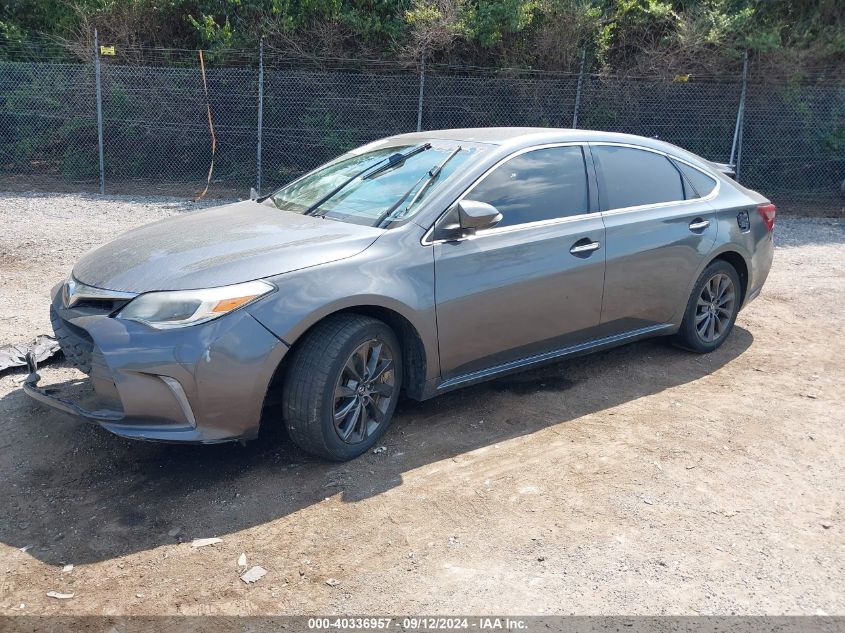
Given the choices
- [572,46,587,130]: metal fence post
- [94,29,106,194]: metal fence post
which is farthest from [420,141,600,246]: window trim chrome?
[94,29,106,194]: metal fence post

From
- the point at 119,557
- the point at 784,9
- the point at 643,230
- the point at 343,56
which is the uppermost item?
the point at 784,9

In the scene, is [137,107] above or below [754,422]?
above

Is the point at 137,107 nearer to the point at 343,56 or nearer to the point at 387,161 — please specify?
the point at 343,56

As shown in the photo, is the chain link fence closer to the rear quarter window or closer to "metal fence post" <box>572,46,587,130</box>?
"metal fence post" <box>572,46,587,130</box>

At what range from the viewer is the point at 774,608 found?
327cm

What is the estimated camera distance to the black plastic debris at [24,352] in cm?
529

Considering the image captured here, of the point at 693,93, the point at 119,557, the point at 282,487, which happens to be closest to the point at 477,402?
the point at 282,487

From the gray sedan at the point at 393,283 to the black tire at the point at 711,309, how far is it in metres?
0.02

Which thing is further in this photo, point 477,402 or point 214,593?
point 477,402

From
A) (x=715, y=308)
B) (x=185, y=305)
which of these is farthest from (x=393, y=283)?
(x=715, y=308)

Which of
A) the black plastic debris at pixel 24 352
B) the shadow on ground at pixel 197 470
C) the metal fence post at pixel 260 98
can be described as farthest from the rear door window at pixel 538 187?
the metal fence post at pixel 260 98

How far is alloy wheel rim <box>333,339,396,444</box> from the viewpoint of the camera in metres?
4.20

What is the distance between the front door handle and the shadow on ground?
96cm

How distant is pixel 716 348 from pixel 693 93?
28.8ft
